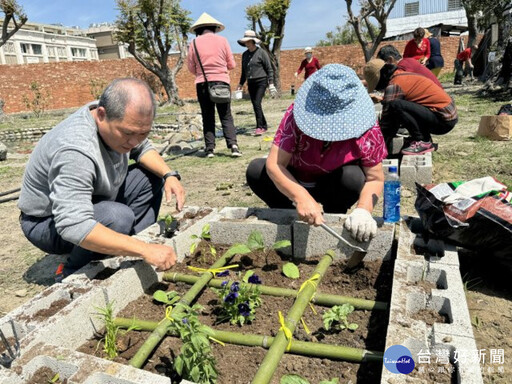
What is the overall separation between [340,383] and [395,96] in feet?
11.8

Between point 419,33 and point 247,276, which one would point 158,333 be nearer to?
point 247,276

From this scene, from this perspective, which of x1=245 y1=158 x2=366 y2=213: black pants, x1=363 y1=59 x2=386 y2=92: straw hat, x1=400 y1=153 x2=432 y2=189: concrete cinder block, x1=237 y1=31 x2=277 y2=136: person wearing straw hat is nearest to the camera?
x1=245 y1=158 x2=366 y2=213: black pants

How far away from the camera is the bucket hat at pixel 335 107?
6.86ft

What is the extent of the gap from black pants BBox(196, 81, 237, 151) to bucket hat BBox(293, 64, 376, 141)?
358 cm

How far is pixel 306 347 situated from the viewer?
5.18 ft

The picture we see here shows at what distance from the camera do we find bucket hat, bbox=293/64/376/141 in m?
2.09

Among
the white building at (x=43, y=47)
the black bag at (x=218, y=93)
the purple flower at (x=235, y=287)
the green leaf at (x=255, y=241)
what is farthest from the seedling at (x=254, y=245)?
the white building at (x=43, y=47)

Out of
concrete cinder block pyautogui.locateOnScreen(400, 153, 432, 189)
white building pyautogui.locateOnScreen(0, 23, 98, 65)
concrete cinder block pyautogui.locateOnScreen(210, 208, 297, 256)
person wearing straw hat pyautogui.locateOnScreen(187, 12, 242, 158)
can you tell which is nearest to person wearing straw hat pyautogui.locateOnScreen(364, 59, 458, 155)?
concrete cinder block pyautogui.locateOnScreen(400, 153, 432, 189)

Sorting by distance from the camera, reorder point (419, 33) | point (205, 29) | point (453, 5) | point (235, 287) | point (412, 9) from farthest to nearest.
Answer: point (412, 9)
point (453, 5)
point (419, 33)
point (205, 29)
point (235, 287)

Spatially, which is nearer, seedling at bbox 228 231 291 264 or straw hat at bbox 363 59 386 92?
seedling at bbox 228 231 291 264

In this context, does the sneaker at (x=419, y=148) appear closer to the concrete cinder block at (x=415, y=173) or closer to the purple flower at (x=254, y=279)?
the concrete cinder block at (x=415, y=173)

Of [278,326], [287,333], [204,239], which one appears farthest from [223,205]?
[287,333]

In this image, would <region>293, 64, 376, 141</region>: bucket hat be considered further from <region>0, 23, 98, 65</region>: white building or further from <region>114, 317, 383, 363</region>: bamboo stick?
<region>0, 23, 98, 65</region>: white building

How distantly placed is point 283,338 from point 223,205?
255 cm
